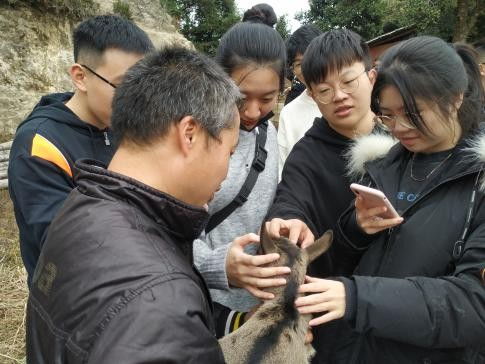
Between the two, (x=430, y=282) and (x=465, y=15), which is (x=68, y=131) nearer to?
(x=430, y=282)

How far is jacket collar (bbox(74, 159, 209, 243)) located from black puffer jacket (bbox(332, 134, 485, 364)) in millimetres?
775

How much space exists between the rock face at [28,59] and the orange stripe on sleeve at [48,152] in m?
6.37

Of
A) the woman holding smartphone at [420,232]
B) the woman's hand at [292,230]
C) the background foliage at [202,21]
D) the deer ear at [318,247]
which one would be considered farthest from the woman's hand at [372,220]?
the background foliage at [202,21]

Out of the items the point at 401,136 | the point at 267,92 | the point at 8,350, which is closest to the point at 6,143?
the point at 8,350

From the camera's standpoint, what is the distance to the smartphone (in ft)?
5.84

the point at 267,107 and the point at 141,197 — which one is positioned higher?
the point at 267,107

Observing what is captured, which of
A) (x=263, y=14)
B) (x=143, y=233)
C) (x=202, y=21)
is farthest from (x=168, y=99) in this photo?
(x=202, y=21)

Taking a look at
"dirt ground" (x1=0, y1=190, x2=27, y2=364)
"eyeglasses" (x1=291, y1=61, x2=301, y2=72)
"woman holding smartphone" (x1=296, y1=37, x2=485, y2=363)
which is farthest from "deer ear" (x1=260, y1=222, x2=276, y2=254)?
"eyeglasses" (x1=291, y1=61, x2=301, y2=72)

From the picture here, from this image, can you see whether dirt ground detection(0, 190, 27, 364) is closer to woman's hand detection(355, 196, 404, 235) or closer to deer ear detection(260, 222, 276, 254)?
deer ear detection(260, 222, 276, 254)

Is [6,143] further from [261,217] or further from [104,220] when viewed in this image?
[104,220]

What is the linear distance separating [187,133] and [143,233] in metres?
0.37

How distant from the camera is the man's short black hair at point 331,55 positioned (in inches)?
103

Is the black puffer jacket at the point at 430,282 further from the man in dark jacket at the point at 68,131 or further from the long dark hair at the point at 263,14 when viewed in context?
the long dark hair at the point at 263,14

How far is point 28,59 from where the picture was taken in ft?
27.2
